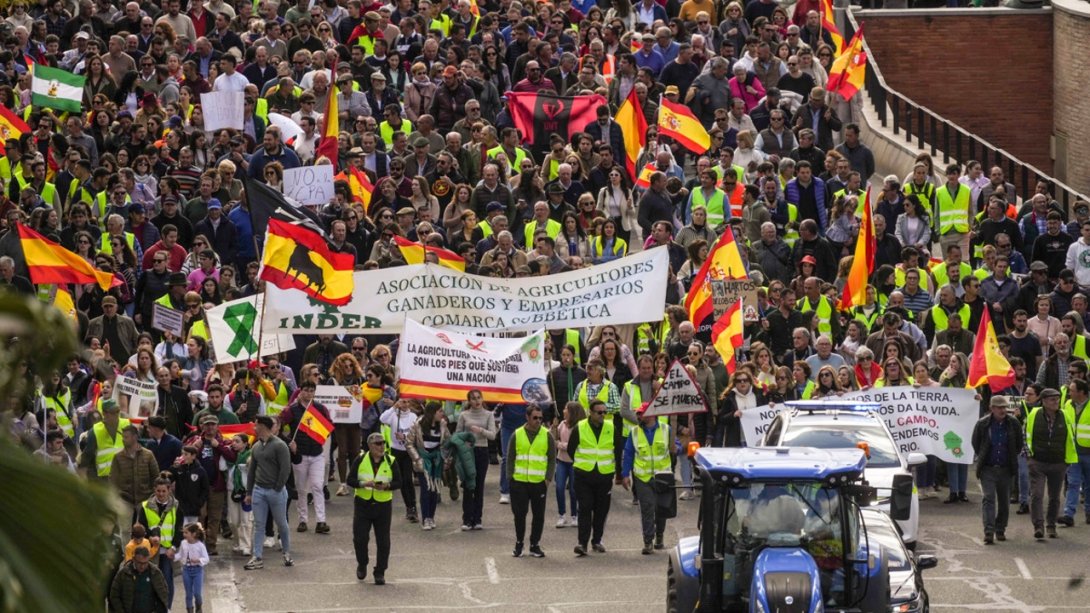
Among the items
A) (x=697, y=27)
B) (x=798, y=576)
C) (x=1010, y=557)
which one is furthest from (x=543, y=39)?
(x=798, y=576)

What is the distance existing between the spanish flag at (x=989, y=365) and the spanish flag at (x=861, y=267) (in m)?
2.10

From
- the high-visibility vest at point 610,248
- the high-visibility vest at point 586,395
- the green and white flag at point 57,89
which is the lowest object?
the high-visibility vest at point 586,395

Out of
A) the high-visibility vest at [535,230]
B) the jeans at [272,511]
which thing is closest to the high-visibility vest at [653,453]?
the jeans at [272,511]

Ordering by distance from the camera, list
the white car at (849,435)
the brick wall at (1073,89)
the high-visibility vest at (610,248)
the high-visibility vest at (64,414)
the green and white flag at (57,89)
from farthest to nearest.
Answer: the brick wall at (1073,89) → the green and white flag at (57,89) → the high-visibility vest at (610,248) → the high-visibility vest at (64,414) → the white car at (849,435)

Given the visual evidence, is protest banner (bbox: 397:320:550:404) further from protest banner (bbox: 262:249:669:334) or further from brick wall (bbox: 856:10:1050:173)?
brick wall (bbox: 856:10:1050:173)

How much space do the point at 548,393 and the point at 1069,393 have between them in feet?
18.5

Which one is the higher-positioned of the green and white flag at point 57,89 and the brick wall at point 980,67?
the brick wall at point 980,67

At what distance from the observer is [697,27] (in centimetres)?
3184

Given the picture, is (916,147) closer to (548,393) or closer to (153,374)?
(548,393)

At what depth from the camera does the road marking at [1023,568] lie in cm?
1838

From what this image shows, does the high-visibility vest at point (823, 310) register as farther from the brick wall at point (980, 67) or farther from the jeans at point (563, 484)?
the brick wall at point (980, 67)

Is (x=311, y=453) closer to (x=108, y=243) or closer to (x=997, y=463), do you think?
(x=108, y=243)

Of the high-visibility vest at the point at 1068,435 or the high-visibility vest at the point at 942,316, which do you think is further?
the high-visibility vest at the point at 942,316

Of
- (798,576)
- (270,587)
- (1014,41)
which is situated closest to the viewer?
(798,576)
